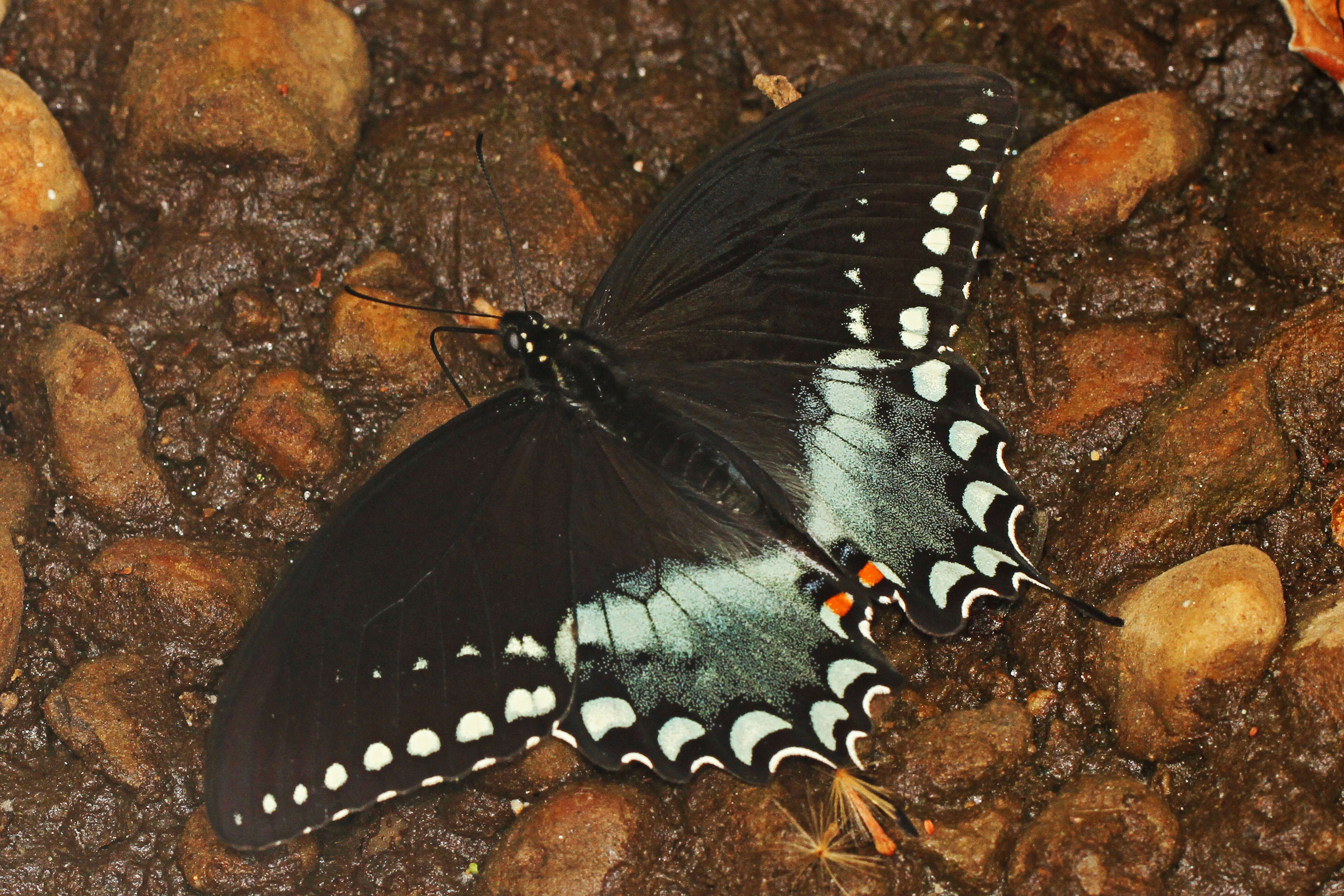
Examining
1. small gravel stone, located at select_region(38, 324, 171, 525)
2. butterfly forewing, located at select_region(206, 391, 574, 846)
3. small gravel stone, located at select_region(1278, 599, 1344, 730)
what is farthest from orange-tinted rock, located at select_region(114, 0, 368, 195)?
small gravel stone, located at select_region(1278, 599, 1344, 730)

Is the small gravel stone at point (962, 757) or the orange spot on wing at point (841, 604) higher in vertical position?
the orange spot on wing at point (841, 604)

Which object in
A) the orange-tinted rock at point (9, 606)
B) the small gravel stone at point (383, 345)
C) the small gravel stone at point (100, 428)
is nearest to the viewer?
the orange-tinted rock at point (9, 606)

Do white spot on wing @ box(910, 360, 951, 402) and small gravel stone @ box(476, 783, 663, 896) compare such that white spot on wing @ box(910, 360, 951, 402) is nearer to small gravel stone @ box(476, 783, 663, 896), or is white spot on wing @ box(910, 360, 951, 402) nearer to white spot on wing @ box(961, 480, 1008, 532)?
white spot on wing @ box(961, 480, 1008, 532)

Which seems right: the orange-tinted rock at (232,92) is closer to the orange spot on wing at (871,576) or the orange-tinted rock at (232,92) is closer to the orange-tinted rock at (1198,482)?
the orange spot on wing at (871,576)

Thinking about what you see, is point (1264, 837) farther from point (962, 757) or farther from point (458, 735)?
point (458, 735)

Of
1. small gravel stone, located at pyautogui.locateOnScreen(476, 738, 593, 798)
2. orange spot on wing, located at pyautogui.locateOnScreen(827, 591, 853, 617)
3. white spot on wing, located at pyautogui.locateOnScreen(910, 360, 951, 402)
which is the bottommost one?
small gravel stone, located at pyautogui.locateOnScreen(476, 738, 593, 798)

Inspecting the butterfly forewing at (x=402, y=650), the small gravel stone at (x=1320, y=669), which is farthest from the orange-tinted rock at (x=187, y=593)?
the small gravel stone at (x=1320, y=669)

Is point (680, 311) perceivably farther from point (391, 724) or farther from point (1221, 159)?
point (1221, 159)

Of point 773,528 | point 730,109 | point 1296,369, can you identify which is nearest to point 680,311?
point 773,528
